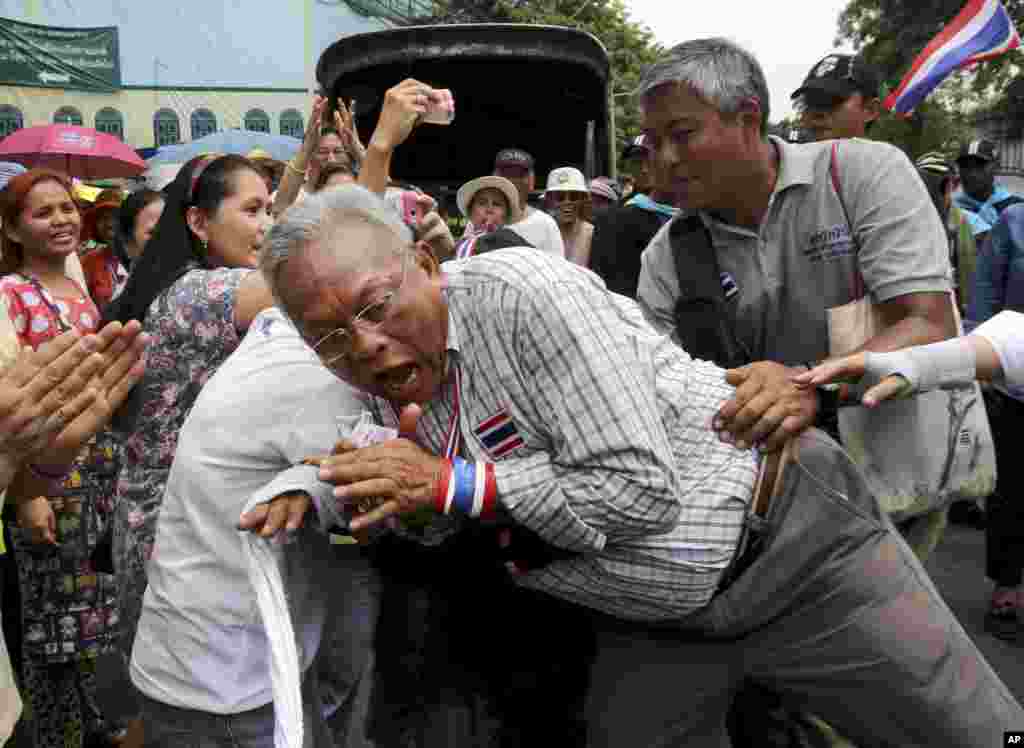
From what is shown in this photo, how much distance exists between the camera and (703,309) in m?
2.56

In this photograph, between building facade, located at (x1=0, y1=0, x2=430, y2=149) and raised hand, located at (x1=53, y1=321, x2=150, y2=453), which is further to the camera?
building facade, located at (x1=0, y1=0, x2=430, y2=149)

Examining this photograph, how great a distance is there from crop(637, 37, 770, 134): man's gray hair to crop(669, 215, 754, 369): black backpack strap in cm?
37

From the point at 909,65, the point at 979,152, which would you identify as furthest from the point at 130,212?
the point at 909,65

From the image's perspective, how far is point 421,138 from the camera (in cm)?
823

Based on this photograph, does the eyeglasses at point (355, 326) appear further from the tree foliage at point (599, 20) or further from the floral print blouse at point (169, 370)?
the tree foliage at point (599, 20)

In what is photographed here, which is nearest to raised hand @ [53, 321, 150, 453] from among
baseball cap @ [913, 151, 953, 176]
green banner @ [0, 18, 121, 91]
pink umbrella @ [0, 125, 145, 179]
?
baseball cap @ [913, 151, 953, 176]

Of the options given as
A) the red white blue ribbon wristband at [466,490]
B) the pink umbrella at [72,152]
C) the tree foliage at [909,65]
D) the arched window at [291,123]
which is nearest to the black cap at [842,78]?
the red white blue ribbon wristband at [466,490]

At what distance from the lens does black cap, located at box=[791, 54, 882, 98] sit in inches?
156

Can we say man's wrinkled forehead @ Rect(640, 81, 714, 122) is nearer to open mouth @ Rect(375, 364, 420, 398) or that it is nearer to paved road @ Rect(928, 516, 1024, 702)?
open mouth @ Rect(375, 364, 420, 398)

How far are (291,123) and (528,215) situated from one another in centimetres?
2473

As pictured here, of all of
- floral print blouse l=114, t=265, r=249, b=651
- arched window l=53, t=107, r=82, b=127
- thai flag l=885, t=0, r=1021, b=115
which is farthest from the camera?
arched window l=53, t=107, r=82, b=127

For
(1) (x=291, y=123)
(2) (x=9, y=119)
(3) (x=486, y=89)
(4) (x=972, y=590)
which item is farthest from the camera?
(1) (x=291, y=123)

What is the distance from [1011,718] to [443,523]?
4.10ft

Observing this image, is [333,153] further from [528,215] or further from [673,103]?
[673,103]
